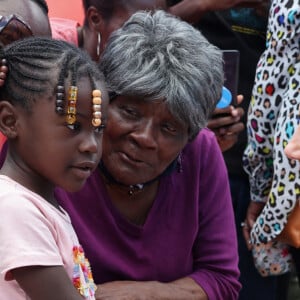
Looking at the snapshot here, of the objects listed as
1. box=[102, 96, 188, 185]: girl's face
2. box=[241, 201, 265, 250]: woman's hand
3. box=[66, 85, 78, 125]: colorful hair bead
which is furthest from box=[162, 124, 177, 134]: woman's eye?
box=[241, 201, 265, 250]: woman's hand

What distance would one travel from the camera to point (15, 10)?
72.7 inches

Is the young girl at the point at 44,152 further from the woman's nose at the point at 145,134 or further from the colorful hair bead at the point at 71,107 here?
the woman's nose at the point at 145,134

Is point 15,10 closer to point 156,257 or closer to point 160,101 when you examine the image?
point 160,101

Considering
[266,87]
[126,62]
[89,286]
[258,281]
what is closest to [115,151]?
[126,62]

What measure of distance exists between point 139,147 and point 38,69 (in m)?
0.43

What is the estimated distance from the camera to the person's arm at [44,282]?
56.7 inches

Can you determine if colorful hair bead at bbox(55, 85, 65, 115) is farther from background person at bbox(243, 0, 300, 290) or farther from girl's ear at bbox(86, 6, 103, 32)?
background person at bbox(243, 0, 300, 290)

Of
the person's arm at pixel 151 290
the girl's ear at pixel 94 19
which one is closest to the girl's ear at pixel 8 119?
the person's arm at pixel 151 290

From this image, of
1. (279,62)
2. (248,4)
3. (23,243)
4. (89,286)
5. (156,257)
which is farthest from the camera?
(248,4)

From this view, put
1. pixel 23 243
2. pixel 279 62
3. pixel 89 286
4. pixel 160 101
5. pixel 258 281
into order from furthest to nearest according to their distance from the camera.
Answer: pixel 258 281 → pixel 279 62 → pixel 160 101 → pixel 89 286 → pixel 23 243

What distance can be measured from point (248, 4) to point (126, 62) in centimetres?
104

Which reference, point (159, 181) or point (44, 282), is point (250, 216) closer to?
point (159, 181)

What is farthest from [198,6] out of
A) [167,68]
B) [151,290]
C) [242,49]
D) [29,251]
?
[29,251]

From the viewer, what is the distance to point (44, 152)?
1.53 m
